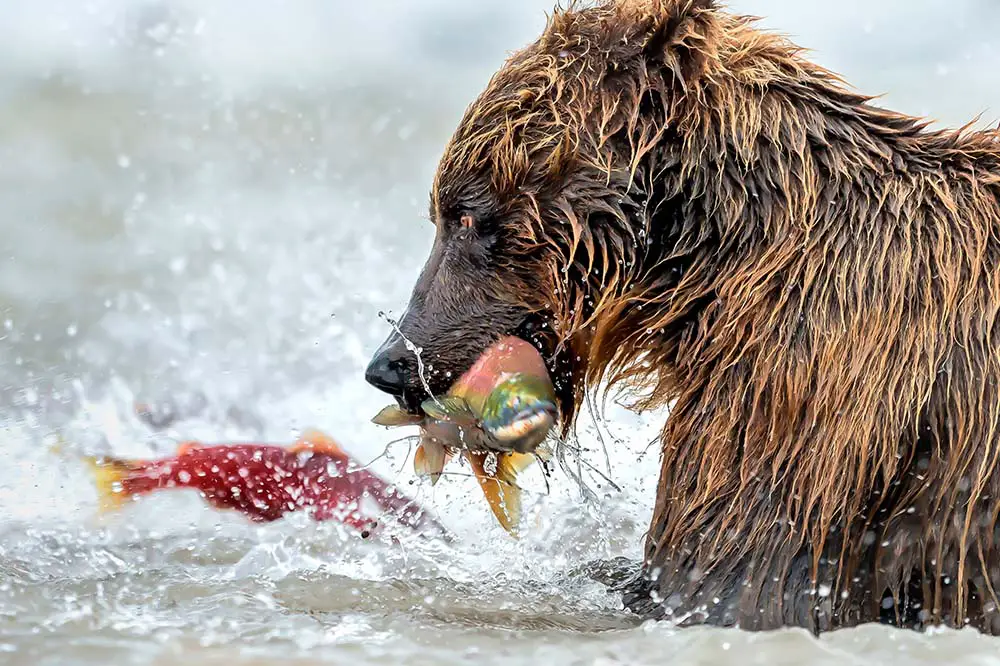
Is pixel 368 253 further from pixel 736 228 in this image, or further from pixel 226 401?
pixel 736 228

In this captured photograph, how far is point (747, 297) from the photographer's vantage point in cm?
312

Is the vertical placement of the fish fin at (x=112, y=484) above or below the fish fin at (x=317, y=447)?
below

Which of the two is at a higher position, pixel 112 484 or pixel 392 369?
pixel 392 369

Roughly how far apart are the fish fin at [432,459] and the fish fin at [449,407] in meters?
0.23

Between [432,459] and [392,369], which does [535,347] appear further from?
[432,459]

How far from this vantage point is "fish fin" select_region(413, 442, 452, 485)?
3729 millimetres

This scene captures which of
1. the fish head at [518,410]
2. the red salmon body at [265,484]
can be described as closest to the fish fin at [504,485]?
the fish head at [518,410]

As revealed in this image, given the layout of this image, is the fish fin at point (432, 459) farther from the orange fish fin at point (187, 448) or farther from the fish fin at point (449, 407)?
the orange fish fin at point (187, 448)

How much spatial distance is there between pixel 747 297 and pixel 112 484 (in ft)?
8.61

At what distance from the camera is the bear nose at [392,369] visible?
3447mm

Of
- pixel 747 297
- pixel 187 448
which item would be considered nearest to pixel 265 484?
pixel 187 448

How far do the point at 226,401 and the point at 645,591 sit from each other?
3951 mm

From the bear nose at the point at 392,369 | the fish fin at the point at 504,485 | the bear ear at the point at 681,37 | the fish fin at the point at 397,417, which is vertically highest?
the bear ear at the point at 681,37

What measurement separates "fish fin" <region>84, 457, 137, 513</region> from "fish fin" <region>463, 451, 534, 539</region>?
4.97ft
